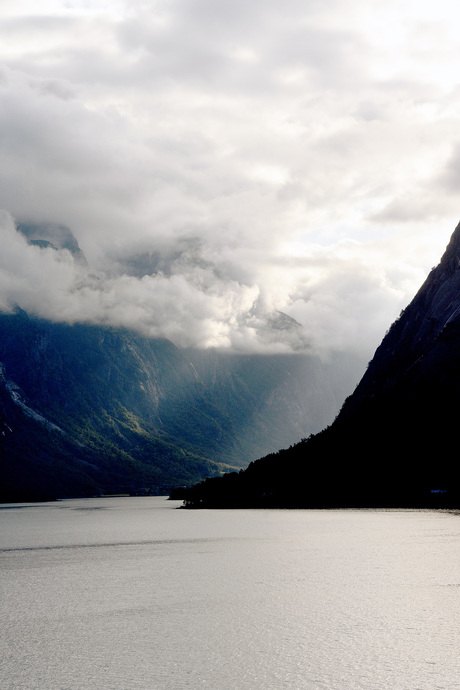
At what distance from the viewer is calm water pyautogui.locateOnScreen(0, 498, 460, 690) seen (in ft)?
128

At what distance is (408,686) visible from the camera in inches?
1426

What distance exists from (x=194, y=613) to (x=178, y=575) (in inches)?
876

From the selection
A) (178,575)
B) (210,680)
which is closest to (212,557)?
(178,575)

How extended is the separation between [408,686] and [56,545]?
3773 inches

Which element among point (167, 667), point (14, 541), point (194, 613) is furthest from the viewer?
point (14, 541)

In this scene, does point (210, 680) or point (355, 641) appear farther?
point (355, 641)

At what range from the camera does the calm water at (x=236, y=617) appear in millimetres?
39031

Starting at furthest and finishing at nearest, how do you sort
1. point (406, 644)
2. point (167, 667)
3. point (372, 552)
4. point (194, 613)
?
point (372, 552) < point (194, 613) < point (406, 644) < point (167, 667)

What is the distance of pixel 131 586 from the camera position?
230ft

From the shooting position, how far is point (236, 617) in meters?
54.8

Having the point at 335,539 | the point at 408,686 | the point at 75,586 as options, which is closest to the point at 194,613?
the point at 75,586

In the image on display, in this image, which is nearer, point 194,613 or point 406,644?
point 406,644

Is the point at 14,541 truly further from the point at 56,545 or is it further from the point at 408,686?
the point at 408,686

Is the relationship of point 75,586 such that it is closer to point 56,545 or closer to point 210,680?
point 210,680
